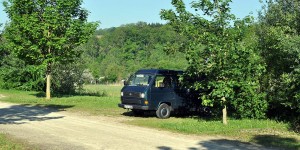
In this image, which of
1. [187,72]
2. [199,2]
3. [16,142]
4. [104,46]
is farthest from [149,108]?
[104,46]

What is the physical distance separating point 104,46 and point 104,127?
14395 cm

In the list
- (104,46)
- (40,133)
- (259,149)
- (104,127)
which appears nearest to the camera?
(259,149)

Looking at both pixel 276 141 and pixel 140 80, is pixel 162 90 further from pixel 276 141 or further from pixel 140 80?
pixel 276 141

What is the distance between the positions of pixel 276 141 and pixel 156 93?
7226 mm

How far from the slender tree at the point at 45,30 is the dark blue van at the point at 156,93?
10677mm

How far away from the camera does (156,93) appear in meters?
18.3

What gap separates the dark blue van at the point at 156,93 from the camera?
1814 centimetres

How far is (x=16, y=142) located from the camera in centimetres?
1128

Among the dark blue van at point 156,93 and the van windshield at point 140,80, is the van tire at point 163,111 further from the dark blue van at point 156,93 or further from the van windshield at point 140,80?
the van windshield at point 140,80

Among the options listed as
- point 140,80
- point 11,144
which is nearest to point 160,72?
point 140,80

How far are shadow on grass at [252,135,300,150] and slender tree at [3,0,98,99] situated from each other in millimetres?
18176

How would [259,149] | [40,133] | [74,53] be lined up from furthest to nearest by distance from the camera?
[74,53]
[40,133]
[259,149]

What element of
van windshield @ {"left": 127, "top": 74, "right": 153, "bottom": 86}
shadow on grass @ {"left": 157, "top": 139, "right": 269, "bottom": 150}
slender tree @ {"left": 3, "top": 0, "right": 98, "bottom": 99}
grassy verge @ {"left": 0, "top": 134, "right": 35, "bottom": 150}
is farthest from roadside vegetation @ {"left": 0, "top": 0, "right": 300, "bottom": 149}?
slender tree @ {"left": 3, "top": 0, "right": 98, "bottom": 99}

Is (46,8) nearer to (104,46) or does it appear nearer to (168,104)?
(168,104)
